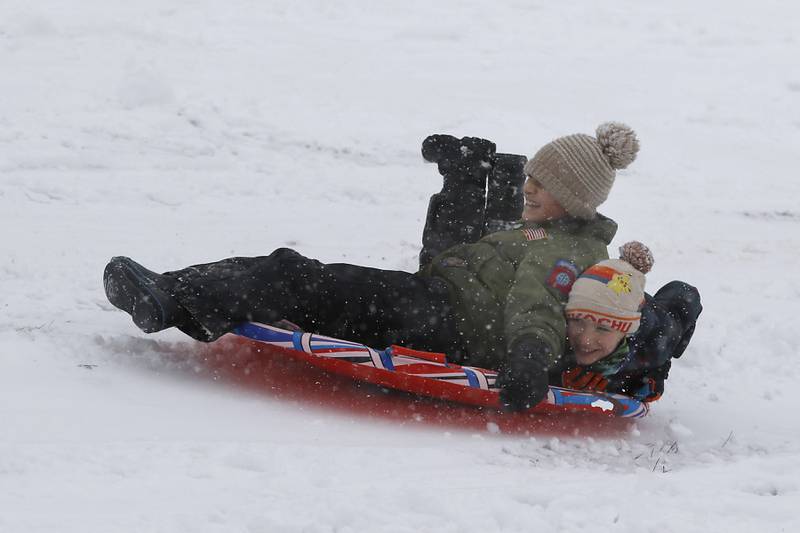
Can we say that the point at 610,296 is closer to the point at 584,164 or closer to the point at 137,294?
the point at 584,164

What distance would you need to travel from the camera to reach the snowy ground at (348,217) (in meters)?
2.71

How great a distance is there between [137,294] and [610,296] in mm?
1858

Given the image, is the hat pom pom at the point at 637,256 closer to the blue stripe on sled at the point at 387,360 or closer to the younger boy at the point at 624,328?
the younger boy at the point at 624,328

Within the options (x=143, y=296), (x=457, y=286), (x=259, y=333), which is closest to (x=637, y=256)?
(x=457, y=286)

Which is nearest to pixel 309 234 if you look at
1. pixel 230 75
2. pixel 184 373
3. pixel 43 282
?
pixel 43 282

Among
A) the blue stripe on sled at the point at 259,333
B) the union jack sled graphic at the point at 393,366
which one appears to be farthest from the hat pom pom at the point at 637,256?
the blue stripe on sled at the point at 259,333

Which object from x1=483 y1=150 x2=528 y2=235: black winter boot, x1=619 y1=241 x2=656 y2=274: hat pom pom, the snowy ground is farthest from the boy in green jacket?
x1=483 y1=150 x2=528 y2=235: black winter boot

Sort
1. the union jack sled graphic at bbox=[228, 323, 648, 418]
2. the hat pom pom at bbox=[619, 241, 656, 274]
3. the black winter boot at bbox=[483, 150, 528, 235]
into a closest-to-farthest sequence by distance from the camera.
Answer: the union jack sled graphic at bbox=[228, 323, 648, 418] → the hat pom pom at bbox=[619, 241, 656, 274] → the black winter boot at bbox=[483, 150, 528, 235]

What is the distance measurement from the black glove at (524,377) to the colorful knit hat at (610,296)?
31cm

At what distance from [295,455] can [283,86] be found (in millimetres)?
6450

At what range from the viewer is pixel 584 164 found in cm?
405

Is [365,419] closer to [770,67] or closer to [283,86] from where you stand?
[283,86]

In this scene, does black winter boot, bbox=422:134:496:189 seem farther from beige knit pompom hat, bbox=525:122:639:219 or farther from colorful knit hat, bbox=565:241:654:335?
colorful knit hat, bbox=565:241:654:335

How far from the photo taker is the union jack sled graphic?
3.75 m
